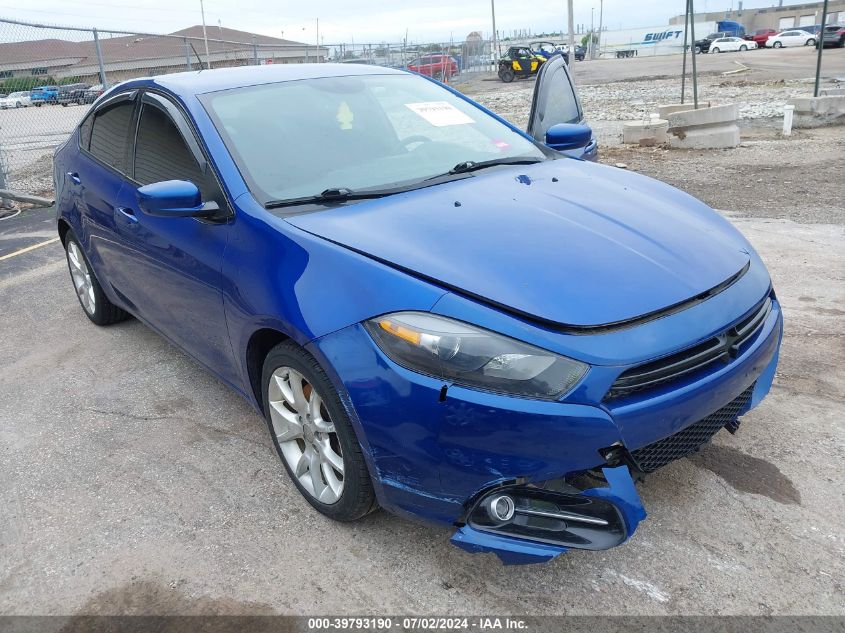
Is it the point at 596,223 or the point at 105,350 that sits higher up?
the point at 596,223

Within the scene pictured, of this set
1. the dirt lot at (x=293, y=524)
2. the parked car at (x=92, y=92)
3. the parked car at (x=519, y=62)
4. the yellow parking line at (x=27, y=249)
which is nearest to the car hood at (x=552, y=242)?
the dirt lot at (x=293, y=524)

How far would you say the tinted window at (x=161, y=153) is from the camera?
3.09 m

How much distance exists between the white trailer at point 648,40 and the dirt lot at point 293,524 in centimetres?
5765

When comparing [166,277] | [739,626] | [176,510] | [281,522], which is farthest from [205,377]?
[739,626]

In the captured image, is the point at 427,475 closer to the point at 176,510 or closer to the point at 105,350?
the point at 176,510

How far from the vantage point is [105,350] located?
4496mm

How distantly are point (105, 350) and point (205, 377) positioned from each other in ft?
3.03

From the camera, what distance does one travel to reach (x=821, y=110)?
12336 millimetres

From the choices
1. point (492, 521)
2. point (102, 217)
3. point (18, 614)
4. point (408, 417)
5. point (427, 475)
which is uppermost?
point (102, 217)

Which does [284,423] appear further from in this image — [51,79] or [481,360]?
[51,79]

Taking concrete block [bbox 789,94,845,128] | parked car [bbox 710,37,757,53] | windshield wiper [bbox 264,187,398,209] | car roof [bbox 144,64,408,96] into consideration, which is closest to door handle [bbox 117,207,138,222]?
car roof [bbox 144,64,408,96]

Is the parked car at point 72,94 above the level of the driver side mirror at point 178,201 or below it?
above

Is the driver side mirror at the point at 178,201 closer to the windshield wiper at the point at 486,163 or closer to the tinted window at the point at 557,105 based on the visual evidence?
the windshield wiper at the point at 486,163

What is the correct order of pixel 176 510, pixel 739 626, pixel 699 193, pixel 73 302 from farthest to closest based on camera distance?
pixel 699 193
pixel 73 302
pixel 176 510
pixel 739 626
